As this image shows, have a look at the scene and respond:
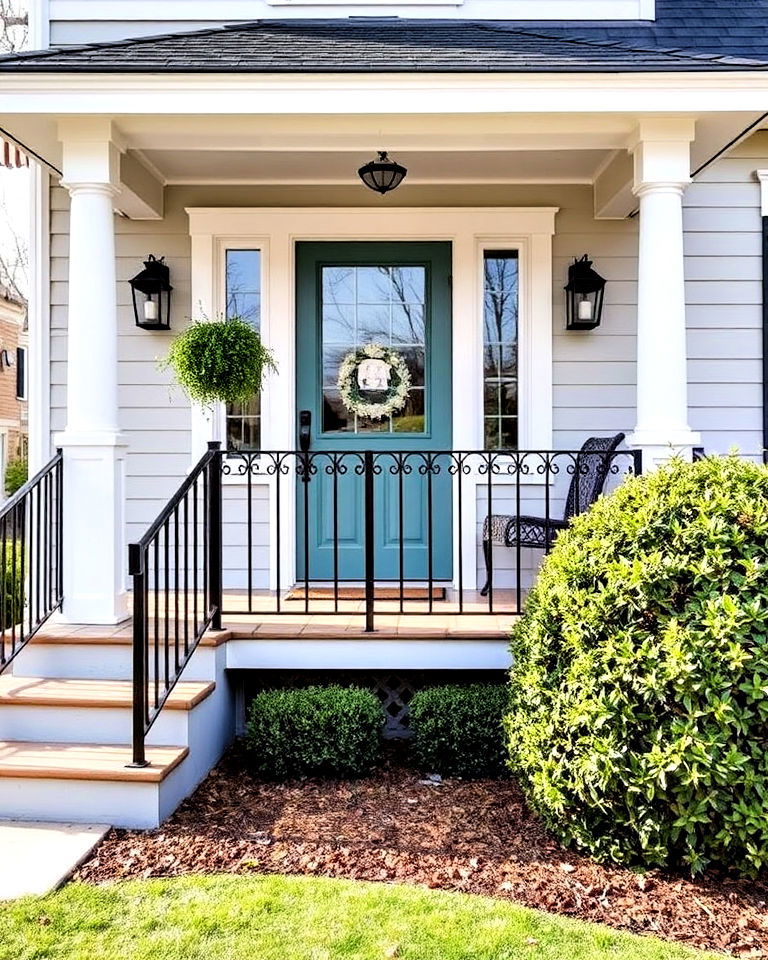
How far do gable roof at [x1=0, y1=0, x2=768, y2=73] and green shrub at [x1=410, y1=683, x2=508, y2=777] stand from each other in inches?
114

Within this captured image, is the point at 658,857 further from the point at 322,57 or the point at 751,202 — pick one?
the point at 751,202

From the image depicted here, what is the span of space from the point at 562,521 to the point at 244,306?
2382 millimetres

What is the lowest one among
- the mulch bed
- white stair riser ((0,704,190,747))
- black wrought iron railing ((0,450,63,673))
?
the mulch bed

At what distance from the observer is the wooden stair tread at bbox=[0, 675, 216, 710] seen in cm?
335

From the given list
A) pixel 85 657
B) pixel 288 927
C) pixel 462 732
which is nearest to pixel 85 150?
pixel 85 657

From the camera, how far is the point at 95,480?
3.80 meters

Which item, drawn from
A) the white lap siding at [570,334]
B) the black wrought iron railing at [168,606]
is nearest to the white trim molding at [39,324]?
the white lap siding at [570,334]

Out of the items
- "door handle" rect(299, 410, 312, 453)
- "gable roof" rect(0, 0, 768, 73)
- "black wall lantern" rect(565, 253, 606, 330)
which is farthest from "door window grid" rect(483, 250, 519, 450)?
"gable roof" rect(0, 0, 768, 73)

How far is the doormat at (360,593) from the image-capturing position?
4.71 m

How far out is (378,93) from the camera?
3.71 m

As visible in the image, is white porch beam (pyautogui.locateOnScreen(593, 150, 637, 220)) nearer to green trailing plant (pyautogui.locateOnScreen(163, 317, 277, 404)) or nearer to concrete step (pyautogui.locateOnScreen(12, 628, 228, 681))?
green trailing plant (pyautogui.locateOnScreen(163, 317, 277, 404))

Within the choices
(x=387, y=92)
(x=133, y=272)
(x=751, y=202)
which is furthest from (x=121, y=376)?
(x=751, y=202)

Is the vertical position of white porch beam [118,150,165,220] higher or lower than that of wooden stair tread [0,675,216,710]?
higher

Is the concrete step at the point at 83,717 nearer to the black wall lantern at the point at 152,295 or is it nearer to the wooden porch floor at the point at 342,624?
the wooden porch floor at the point at 342,624
